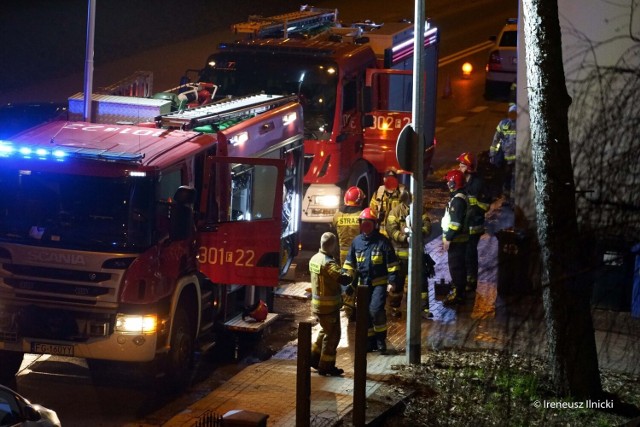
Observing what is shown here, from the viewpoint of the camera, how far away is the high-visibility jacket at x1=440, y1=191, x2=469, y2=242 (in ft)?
45.4

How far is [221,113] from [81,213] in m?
2.40

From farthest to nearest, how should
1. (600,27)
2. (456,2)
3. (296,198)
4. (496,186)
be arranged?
(456,2), (496,186), (296,198), (600,27)

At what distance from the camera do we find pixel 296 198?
14359 mm

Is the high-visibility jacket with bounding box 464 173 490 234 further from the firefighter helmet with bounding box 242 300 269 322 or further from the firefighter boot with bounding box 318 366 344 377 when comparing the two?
the firefighter boot with bounding box 318 366 344 377

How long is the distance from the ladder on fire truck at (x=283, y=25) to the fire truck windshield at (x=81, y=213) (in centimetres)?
781

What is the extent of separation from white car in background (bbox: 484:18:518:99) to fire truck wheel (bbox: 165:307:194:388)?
746 inches

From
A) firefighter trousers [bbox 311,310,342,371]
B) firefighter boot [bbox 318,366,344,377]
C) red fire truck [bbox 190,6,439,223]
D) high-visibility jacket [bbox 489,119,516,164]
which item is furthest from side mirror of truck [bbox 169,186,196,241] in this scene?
high-visibility jacket [bbox 489,119,516,164]

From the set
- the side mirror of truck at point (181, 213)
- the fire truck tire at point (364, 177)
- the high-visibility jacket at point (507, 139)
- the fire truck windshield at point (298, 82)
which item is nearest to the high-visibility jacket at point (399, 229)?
the fire truck windshield at point (298, 82)

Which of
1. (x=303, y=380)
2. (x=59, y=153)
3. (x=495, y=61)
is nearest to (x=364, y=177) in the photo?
(x=59, y=153)

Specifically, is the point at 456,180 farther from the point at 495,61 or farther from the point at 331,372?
the point at 495,61

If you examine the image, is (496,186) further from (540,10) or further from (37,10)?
(37,10)

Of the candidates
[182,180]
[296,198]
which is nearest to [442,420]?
[182,180]

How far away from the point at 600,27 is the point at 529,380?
17.2ft

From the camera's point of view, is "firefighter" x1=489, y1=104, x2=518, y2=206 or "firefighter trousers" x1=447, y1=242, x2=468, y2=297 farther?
"firefighter" x1=489, y1=104, x2=518, y2=206
